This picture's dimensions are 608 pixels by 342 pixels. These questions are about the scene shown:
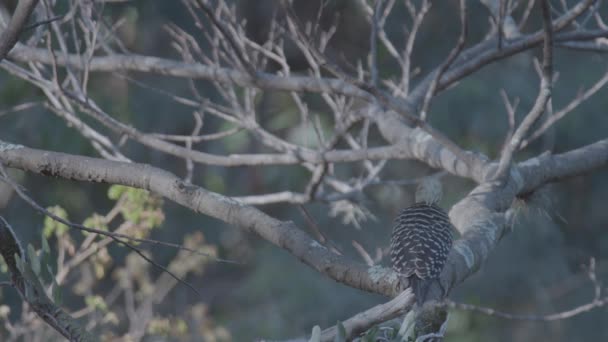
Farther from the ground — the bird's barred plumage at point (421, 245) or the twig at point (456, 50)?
the twig at point (456, 50)

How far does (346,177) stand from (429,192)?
5.67 metres

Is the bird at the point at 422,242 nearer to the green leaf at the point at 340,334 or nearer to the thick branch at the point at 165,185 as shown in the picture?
the thick branch at the point at 165,185

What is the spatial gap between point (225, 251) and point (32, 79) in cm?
671

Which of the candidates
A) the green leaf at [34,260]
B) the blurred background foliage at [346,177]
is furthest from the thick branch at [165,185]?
the blurred background foliage at [346,177]

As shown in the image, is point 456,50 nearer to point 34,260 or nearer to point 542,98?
point 542,98

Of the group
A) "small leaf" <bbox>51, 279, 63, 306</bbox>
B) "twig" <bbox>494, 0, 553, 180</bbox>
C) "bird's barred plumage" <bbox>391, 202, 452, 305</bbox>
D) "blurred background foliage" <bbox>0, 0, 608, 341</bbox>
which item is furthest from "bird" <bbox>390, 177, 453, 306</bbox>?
"blurred background foliage" <bbox>0, 0, 608, 341</bbox>

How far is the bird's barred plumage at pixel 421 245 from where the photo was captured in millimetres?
2823

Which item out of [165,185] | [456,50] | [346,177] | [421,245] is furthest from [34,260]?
[346,177]

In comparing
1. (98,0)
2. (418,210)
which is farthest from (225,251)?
(418,210)

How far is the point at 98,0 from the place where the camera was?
179 inches

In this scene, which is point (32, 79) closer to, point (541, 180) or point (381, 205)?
point (541, 180)

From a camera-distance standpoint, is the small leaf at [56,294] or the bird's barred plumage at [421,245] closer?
the small leaf at [56,294]

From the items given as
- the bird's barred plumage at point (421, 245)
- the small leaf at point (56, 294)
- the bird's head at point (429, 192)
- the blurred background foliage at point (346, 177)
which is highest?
the blurred background foliage at point (346, 177)

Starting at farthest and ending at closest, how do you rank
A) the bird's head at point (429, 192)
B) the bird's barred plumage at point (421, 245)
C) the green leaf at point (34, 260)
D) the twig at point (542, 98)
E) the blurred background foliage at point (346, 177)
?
the blurred background foliage at point (346, 177) < the bird's head at point (429, 192) < the twig at point (542, 98) < the bird's barred plumage at point (421, 245) < the green leaf at point (34, 260)
